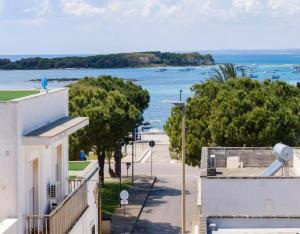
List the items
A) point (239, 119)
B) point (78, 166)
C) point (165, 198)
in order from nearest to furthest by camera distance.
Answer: point (78, 166)
point (239, 119)
point (165, 198)

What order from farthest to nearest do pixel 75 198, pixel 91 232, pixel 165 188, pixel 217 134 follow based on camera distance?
pixel 165 188 → pixel 217 134 → pixel 91 232 → pixel 75 198

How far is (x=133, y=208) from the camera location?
137 feet

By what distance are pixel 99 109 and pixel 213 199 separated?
17471mm

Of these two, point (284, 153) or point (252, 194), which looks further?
point (284, 153)

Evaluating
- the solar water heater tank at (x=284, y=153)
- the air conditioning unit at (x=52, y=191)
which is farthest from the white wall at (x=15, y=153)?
the solar water heater tank at (x=284, y=153)

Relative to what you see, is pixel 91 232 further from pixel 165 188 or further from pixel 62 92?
pixel 165 188

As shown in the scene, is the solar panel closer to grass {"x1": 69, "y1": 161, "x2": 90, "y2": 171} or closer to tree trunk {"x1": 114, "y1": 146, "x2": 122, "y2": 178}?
grass {"x1": 69, "y1": 161, "x2": 90, "y2": 171}

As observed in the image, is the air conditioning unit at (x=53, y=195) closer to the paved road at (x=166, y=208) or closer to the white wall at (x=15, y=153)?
the white wall at (x=15, y=153)

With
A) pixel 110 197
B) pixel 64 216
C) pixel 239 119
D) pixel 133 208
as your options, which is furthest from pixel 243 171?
pixel 64 216

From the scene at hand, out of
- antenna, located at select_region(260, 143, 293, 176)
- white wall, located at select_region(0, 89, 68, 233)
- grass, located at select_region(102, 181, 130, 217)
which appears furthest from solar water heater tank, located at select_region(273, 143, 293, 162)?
white wall, located at select_region(0, 89, 68, 233)

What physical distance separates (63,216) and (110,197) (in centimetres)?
2823

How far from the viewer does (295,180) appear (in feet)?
83.5

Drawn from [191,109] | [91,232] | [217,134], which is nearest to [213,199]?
[91,232]

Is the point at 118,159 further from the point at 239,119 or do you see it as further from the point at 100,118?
the point at 239,119
